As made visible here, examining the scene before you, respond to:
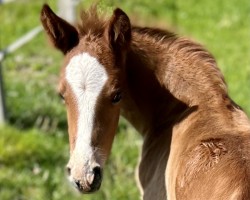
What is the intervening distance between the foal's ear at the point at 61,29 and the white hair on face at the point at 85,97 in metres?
0.31

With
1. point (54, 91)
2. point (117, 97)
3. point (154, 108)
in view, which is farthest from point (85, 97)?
point (54, 91)

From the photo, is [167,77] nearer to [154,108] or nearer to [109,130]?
[154,108]

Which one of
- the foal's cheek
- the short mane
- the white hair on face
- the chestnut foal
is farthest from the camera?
the short mane

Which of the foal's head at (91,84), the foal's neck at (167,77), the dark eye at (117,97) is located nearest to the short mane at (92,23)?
the foal's head at (91,84)

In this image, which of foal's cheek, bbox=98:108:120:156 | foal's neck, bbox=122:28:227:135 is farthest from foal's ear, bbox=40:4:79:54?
foal's cheek, bbox=98:108:120:156

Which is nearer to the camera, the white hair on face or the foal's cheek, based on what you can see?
the white hair on face

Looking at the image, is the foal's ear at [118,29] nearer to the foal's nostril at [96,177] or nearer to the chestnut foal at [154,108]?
the chestnut foal at [154,108]

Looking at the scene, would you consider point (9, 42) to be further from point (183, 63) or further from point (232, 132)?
point (232, 132)

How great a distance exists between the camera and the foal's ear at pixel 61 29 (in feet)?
13.6

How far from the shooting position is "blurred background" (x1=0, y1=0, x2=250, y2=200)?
231 inches

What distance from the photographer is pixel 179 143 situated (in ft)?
13.2

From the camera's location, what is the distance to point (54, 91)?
7.59 meters

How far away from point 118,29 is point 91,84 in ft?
1.24

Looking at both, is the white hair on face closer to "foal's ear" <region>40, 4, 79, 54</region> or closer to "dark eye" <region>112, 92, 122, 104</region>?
"dark eye" <region>112, 92, 122, 104</region>
